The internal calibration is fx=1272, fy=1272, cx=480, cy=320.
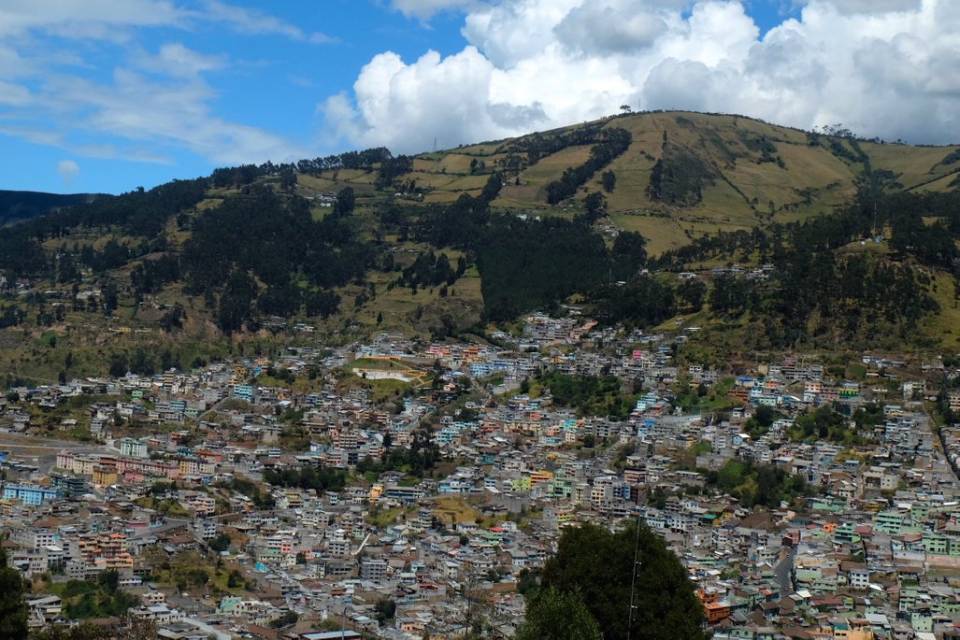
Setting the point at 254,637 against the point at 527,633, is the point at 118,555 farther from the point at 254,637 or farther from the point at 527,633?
the point at 527,633

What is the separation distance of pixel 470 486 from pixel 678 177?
5637cm

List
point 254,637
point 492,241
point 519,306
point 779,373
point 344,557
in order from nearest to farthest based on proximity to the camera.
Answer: point 254,637 → point 344,557 → point 779,373 → point 519,306 → point 492,241

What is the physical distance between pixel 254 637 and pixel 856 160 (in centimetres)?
9825

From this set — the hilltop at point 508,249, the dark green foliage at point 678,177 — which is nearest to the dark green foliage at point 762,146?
the hilltop at point 508,249

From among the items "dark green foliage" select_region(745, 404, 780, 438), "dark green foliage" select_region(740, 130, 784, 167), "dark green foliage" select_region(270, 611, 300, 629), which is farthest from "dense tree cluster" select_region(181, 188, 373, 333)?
"dark green foliage" select_region(270, 611, 300, 629)

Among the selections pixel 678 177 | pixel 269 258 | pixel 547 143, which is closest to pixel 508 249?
pixel 269 258

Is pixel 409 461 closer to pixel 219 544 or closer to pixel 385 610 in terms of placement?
pixel 219 544

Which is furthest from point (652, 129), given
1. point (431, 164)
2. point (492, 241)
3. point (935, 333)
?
point (935, 333)

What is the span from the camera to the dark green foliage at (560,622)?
20875 mm

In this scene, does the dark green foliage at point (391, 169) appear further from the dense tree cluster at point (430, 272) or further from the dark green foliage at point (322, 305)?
the dark green foliage at point (322, 305)

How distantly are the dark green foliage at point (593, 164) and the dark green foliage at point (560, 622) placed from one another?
243 feet

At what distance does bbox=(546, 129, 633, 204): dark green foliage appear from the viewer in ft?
311

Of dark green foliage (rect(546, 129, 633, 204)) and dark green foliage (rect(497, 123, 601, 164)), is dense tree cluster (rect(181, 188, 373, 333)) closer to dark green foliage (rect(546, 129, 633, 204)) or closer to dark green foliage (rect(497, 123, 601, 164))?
dark green foliage (rect(546, 129, 633, 204))

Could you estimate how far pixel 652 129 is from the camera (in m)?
109
